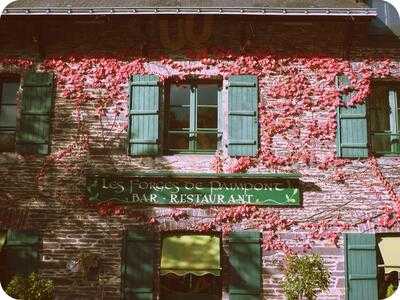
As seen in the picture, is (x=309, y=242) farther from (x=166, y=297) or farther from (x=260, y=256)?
(x=166, y=297)

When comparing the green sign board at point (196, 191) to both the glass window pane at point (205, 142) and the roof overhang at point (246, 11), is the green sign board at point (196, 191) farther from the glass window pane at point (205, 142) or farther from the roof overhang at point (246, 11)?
the roof overhang at point (246, 11)

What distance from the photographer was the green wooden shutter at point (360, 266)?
8.38 m

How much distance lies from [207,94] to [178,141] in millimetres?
1051

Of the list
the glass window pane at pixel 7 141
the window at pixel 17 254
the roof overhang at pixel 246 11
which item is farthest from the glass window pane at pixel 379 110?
the glass window pane at pixel 7 141

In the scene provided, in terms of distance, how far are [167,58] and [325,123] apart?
3118 mm

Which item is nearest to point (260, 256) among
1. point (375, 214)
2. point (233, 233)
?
point (233, 233)

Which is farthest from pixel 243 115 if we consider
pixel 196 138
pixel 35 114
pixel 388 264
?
pixel 35 114

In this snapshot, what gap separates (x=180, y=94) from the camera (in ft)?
31.0

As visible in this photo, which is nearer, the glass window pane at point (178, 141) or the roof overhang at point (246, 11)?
the roof overhang at point (246, 11)

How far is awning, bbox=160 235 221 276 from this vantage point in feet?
27.3

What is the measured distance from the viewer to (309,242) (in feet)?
28.2

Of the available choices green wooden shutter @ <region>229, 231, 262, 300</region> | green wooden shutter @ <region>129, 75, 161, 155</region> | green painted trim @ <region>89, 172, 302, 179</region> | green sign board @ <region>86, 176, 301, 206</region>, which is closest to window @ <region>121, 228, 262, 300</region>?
green wooden shutter @ <region>229, 231, 262, 300</region>

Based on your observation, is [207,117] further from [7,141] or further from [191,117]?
[7,141]

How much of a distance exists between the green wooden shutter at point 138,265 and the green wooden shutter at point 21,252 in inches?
60.1
